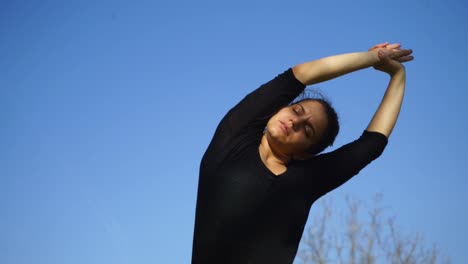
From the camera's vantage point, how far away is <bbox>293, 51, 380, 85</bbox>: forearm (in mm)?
2072

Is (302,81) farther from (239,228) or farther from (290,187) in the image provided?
(239,228)

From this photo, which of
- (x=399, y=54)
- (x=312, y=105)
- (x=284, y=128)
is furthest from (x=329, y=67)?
(x=399, y=54)

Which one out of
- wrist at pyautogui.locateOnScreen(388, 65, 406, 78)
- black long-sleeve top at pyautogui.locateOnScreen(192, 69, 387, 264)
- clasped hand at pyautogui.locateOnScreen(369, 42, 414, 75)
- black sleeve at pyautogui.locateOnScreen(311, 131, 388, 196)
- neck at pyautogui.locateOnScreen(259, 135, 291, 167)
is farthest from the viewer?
wrist at pyautogui.locateOnScreen(388, 65, 406, 78)

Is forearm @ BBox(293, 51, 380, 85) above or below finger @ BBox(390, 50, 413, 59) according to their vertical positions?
below

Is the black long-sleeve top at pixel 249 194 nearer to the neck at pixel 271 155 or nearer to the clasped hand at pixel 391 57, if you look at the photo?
the neck at pixel 271 155

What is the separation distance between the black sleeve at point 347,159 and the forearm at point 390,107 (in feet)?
0.18

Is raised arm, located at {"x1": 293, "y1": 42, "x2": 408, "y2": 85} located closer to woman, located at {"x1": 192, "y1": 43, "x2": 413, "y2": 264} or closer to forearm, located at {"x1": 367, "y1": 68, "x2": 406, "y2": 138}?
woman, located at {"x1": 192, "y1": 43, "x2": 413, "y2": 264}

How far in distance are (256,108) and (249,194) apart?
328 mm

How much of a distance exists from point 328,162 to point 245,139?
0.41 m

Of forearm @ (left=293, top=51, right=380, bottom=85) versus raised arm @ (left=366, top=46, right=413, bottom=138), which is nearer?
forearm @ (left=293, top=51, right=380, bottom=85)

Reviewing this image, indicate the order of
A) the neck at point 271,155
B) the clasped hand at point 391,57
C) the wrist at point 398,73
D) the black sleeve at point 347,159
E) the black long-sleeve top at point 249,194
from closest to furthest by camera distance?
the black long-sleeve top at point 249,194, the neck at point 271,155, the black sleeve at point 347,159, the clasped hand at point 391,57, the wrist at point 398,73

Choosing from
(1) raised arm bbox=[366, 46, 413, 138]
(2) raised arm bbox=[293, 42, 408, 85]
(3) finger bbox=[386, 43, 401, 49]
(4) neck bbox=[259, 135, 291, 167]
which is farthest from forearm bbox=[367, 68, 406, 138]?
(4) neck bbox=[259, 135, 291, 167]

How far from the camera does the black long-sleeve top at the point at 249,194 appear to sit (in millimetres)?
2012

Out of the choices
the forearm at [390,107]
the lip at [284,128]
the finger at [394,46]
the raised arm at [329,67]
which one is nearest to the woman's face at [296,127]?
the lip at [284,128]
